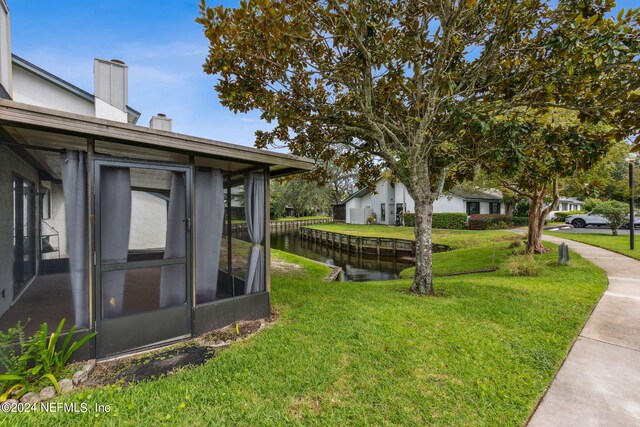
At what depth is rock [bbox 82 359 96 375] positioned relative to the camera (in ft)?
9.93

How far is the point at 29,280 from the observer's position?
6.00 m

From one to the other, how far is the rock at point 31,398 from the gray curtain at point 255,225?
249 centimetres

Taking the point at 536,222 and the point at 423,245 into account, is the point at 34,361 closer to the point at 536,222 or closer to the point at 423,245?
the point at 423,245

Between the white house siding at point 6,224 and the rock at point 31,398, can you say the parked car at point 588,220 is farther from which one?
the white house siding at point 6,224

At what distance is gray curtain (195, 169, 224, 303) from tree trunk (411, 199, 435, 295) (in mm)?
3803

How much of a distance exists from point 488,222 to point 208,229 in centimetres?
2213

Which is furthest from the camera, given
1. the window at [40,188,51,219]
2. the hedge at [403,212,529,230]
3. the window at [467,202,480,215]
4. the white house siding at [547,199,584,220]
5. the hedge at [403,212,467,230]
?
the white house siding at [547,199,584,220]

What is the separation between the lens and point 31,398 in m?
2.57

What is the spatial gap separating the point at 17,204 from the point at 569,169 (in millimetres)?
10240

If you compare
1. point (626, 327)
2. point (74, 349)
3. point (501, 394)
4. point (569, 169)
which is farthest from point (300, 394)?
point (569, 169)

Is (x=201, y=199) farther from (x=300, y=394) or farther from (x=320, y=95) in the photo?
(x=320, y=95)

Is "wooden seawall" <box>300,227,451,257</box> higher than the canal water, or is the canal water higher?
"wooden seawall" <box>300,227,451,257</box>

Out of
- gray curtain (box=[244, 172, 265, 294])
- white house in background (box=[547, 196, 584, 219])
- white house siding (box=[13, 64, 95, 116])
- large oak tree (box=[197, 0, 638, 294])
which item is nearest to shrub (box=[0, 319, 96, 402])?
gray curtain (box=[244, 172, 265, 294])

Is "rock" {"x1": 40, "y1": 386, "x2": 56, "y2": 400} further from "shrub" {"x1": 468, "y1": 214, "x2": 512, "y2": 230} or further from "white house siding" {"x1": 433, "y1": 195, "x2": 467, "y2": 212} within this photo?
"white house siding" {"x1": 433, "y1": 195, "x2": 467, "y2": 212}
